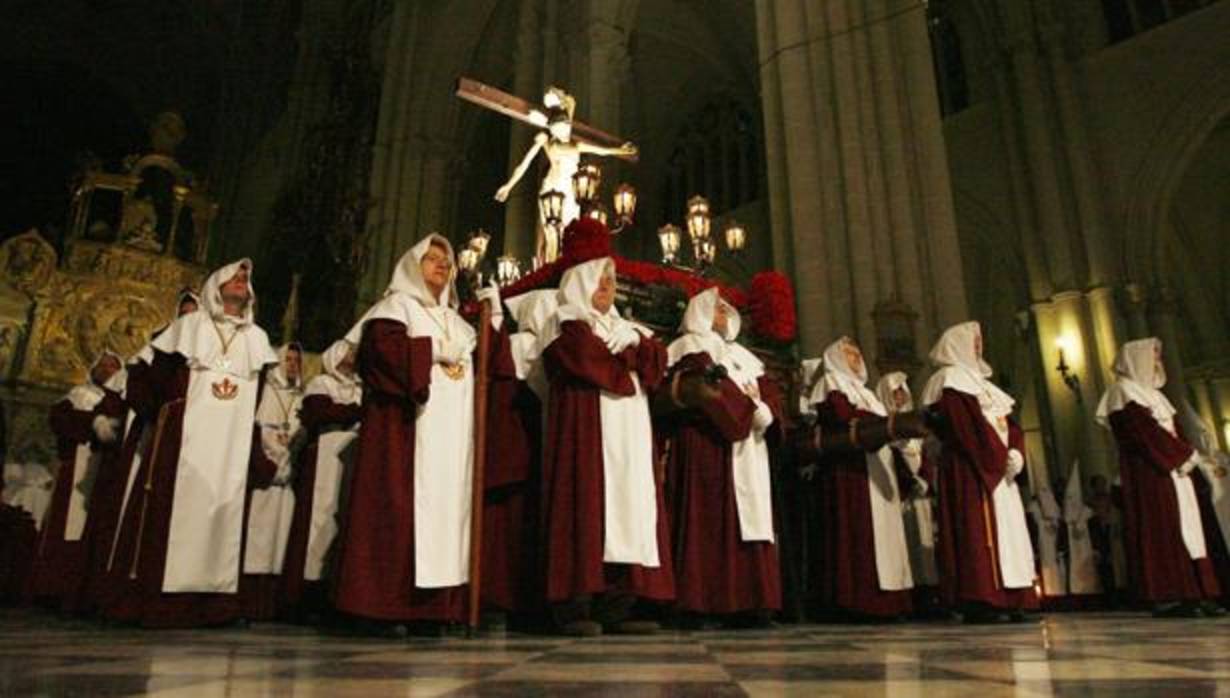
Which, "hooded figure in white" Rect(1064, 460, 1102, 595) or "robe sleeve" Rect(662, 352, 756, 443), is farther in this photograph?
"hooded figure in white" Rect(1064, 460, 1102, 595)

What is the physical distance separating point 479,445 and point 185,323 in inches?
76.4

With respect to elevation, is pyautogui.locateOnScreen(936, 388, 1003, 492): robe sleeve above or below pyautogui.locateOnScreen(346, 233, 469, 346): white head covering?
below

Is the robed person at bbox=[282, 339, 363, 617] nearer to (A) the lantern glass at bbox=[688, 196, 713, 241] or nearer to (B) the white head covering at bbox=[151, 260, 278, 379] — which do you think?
(B) the white head covering at bbox=[151, 260, 278, 379]

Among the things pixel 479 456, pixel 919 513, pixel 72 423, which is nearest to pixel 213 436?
pixel 479 456

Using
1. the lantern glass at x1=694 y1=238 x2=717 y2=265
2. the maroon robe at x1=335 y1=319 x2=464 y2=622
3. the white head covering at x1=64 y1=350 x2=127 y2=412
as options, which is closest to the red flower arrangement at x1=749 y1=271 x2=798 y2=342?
the lantern glass at x1=694 y1=238 x2=717 y2=265

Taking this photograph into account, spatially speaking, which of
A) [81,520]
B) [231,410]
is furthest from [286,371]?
[81,520]

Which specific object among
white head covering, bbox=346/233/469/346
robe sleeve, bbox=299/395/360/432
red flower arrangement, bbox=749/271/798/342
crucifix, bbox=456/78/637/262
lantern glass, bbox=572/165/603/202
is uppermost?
crucifix, bbox=456/78/637/262

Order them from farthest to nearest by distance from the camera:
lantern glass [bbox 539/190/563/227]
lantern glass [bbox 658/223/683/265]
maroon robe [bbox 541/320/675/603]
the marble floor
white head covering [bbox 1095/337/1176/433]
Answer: lantern glass [bbox 658/223/683/265]
lantern glass [bbox 539/190/563/227]
white head covering [bbox 1095/337/1176/433]
maroon robe [bbox 541/320/675/603]
the marble floor

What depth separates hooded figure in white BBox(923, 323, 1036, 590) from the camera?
4.77 meters

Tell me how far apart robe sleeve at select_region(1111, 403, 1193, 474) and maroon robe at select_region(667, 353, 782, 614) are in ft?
9.67

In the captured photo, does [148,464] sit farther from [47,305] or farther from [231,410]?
[47,305]

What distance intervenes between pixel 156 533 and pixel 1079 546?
30.4 feet

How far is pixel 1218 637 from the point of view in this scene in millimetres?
2951

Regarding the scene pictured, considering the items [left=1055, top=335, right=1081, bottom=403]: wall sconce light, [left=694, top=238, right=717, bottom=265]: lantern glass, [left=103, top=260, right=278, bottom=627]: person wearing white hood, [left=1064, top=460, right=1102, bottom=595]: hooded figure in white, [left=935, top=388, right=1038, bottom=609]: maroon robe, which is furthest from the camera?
[left=1055, top=335, right=1081, bottom=403]: wall sconce light
